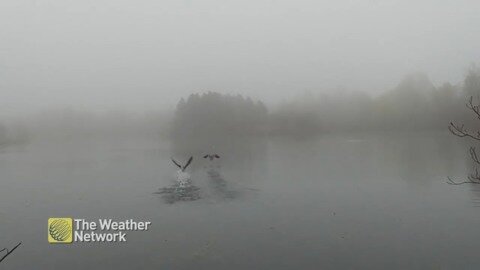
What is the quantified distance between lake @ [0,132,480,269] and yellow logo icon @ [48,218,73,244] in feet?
2.71

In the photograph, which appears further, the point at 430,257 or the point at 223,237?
the point at 223,237

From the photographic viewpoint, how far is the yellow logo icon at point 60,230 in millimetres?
28281

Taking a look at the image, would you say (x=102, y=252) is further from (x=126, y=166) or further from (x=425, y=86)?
(x=425, y=86)

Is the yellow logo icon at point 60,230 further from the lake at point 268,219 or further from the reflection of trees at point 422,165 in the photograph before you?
the reflection of trees at point 422,165

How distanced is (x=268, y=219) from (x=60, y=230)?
52.7 ft

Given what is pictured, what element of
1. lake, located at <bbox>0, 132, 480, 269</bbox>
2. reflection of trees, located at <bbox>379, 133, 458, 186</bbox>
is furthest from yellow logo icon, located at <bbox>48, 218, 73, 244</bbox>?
reflection of trees, located at <bbox>379, 133, 458, 186</bbox>

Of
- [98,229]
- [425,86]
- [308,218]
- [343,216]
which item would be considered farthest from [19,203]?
[425,86]

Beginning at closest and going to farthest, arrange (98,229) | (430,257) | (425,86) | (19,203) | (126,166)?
(430,257) < (98,229) < (19,203) < (126,166) < (425,86)

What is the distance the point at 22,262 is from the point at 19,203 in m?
20.3

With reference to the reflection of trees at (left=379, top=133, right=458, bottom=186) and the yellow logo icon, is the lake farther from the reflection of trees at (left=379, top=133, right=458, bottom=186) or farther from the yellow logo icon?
the yellow logo icon

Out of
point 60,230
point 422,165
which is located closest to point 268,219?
point 60,230

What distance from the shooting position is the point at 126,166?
7225cm

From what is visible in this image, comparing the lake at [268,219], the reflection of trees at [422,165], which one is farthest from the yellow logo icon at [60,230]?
A: the reflection of trees at [422,165]

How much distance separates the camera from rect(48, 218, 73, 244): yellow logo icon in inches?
1113
